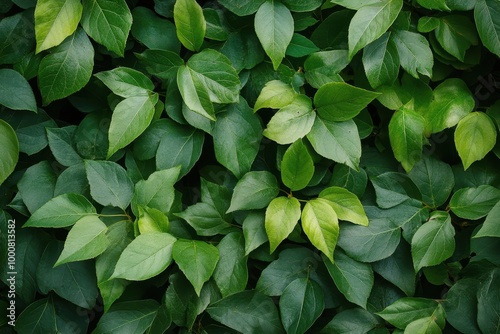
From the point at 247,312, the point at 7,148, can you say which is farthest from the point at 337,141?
the point at 7,148

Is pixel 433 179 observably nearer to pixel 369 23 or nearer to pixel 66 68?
pixel 369 23

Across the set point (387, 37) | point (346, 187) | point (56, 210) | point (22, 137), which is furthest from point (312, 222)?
point (22, 137)

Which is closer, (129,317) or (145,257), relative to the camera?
(145,257)

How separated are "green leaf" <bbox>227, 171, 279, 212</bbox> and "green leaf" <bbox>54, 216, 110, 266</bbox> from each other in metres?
0.25

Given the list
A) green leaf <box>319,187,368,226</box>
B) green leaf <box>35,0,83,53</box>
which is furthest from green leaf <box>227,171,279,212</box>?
green leaf <box>35,0,83,53</box>

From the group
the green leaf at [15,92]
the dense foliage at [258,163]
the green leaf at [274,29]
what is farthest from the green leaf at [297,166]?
the green leaf at [15,92]

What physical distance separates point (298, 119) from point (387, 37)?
24cm

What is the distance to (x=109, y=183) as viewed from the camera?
116 centimetres

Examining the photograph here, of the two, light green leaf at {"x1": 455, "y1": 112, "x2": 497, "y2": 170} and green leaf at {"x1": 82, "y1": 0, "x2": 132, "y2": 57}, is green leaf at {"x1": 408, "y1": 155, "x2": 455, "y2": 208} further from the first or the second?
green leaf at {"x1": 82, "y1": 0, "x2": 132, "y2": 57}

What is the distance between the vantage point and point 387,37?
3.76ft

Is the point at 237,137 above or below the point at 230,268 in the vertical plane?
above

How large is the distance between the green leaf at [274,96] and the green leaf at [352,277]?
316 mm

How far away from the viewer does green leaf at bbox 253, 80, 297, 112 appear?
1.12 m

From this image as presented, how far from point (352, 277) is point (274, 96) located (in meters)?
0.39
